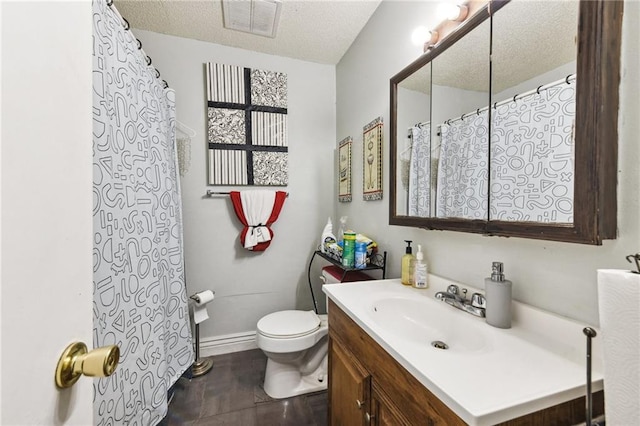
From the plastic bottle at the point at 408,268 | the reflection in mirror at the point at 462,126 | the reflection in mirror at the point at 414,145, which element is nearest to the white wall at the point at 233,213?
the reflection in mirror at the point at 414,145

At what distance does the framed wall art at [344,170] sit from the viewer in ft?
6.90

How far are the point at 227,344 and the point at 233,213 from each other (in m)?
1.08

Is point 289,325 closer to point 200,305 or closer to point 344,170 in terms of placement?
point 200,305

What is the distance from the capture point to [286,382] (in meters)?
1.68

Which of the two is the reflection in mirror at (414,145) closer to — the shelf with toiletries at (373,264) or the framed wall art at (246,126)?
the shelf with toiletries at (373,264)

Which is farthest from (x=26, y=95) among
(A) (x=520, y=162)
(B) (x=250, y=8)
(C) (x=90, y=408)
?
(B) (x=250, y=8)

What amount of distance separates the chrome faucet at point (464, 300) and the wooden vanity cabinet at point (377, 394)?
0.34 metres

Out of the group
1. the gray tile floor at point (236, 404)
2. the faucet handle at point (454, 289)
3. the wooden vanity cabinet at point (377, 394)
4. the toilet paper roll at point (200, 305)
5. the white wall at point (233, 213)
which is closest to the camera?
the wooden vanity cabinet at point (377, 394)

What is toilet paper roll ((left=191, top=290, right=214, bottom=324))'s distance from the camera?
192 cm

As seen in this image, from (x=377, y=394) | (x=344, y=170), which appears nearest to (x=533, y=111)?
(x=377, y=394)

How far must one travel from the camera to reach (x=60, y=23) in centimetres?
40

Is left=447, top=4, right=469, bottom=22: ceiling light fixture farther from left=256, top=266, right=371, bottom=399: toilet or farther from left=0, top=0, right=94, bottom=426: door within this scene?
left=256, top=266, right=371, bottom=399: toilet

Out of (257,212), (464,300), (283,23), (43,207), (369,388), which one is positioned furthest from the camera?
(257,212)

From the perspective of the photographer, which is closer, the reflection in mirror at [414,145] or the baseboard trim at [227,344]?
the reflection in mirror at [414,145]
